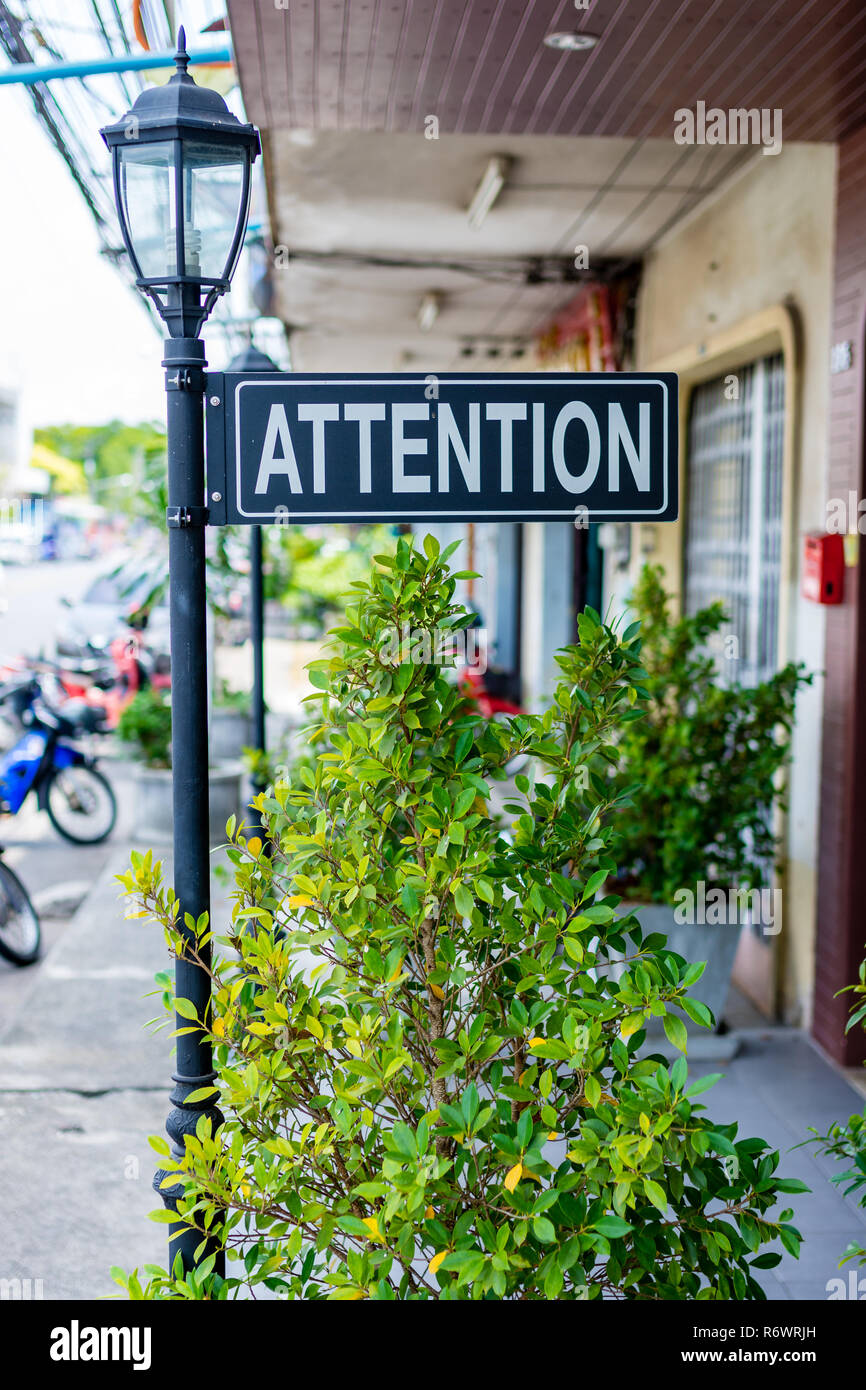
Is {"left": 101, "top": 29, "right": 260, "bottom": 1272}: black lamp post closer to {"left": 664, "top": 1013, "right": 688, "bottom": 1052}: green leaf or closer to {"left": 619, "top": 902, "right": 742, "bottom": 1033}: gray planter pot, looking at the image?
{"left": 664, "top": 1013, "right": 688, "bottom": 1052}: green leaf

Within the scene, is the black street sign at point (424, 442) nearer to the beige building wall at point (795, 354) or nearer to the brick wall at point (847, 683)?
the brick wall at point (847, 683)

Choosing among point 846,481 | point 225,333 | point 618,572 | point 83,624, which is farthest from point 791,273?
point 83,624

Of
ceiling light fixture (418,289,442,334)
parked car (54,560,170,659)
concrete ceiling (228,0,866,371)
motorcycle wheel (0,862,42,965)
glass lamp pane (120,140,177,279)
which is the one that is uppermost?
ceiling light fixture (418,289,442,334)

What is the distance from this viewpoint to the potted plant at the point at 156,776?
8281mm

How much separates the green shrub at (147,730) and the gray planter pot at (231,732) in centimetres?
125

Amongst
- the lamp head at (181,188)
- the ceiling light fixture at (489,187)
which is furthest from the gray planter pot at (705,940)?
the ceiling light fixture at (489,187)

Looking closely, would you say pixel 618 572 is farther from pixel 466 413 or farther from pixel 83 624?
pixel 83 624

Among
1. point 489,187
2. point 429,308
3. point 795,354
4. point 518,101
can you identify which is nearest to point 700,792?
point 795,354

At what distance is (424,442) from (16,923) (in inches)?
179

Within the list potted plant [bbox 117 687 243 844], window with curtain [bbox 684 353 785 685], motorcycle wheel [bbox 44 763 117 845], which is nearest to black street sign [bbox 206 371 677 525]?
window with curtain [bbox 684 353 785 685]

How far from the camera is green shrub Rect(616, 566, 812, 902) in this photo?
473 centimetres

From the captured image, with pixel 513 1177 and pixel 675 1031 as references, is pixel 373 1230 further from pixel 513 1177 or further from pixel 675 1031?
pixel 675 1031

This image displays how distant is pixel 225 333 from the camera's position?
11516 mm

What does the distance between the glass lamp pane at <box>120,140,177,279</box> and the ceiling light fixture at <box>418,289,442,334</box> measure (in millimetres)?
7210
